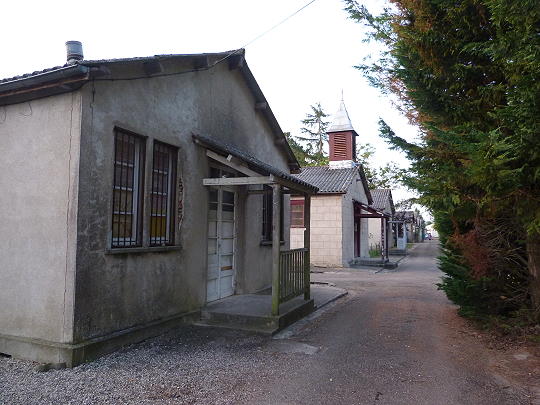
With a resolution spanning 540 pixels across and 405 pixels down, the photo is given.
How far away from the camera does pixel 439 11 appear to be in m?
6.64

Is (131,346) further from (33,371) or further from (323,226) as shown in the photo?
(323,226)

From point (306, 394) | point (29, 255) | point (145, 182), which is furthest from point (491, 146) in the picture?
point (29, 255)

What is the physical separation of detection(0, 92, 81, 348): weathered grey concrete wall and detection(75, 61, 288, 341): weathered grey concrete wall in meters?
0.18

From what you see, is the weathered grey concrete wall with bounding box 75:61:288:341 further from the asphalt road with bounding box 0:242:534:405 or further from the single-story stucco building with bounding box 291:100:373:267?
the single-story stucco building with bounding box 291:100:373:267

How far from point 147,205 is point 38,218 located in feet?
4.99

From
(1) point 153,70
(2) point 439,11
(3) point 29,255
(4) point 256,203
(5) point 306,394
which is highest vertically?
(2) point 439,11

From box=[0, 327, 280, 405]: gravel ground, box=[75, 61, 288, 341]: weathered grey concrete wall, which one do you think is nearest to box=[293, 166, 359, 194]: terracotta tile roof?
box=[75, 61, 288, 341]: weathered grey concrete wall

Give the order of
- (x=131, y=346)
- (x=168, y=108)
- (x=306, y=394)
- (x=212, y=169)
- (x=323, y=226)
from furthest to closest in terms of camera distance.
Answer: (x=323, y=226) → (x=212, y=169) → (x=168, y=108) → (x=131, y=346) → (x=306, y=394)

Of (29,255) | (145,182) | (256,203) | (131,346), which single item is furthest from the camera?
(256,203)

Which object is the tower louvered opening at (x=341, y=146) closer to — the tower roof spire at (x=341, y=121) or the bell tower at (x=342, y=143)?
the bell tower at (x=342, y=143)

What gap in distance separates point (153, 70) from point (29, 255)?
324 centimetres

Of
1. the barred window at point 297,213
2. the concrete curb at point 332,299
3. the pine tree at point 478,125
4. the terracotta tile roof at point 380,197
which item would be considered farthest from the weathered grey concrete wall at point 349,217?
the pine tree at point 478,125

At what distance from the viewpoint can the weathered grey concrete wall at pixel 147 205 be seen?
5543 mm

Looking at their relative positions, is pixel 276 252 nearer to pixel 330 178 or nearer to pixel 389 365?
pixel 389 365
